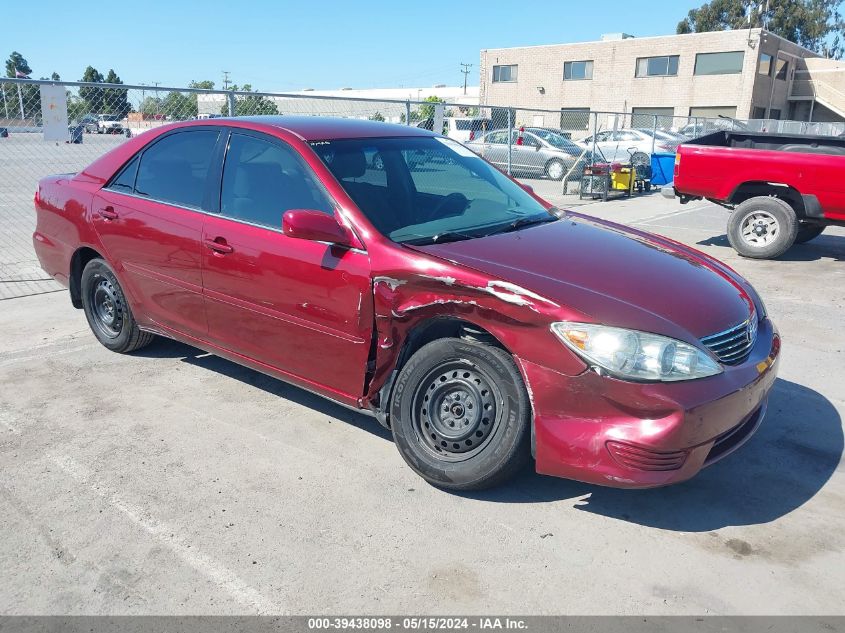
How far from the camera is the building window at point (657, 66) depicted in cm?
4291

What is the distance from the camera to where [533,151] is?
2127 cm

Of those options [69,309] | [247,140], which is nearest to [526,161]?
[69,309]

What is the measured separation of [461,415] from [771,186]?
744 cm

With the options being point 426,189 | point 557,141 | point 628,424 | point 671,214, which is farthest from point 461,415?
point 557,141

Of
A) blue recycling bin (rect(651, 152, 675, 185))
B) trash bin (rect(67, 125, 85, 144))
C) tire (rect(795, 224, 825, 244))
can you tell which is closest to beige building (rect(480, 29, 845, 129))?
blue recycling bin (rect(651, 152, 675, 185))

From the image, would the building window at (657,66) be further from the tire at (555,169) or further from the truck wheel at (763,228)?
the truck wheel at (763,228)

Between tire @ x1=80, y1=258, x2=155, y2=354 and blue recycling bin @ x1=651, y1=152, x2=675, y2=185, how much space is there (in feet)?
51.6

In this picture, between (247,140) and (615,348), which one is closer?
(615,348)

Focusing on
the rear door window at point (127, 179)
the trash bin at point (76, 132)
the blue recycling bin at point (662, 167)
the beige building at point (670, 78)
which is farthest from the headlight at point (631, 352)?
the beige building at point (670, 78)

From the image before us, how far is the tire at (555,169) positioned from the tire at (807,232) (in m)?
10.9

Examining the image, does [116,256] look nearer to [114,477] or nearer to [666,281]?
[114,477]

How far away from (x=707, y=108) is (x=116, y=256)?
43.5m

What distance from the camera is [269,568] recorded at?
290 centimetres
